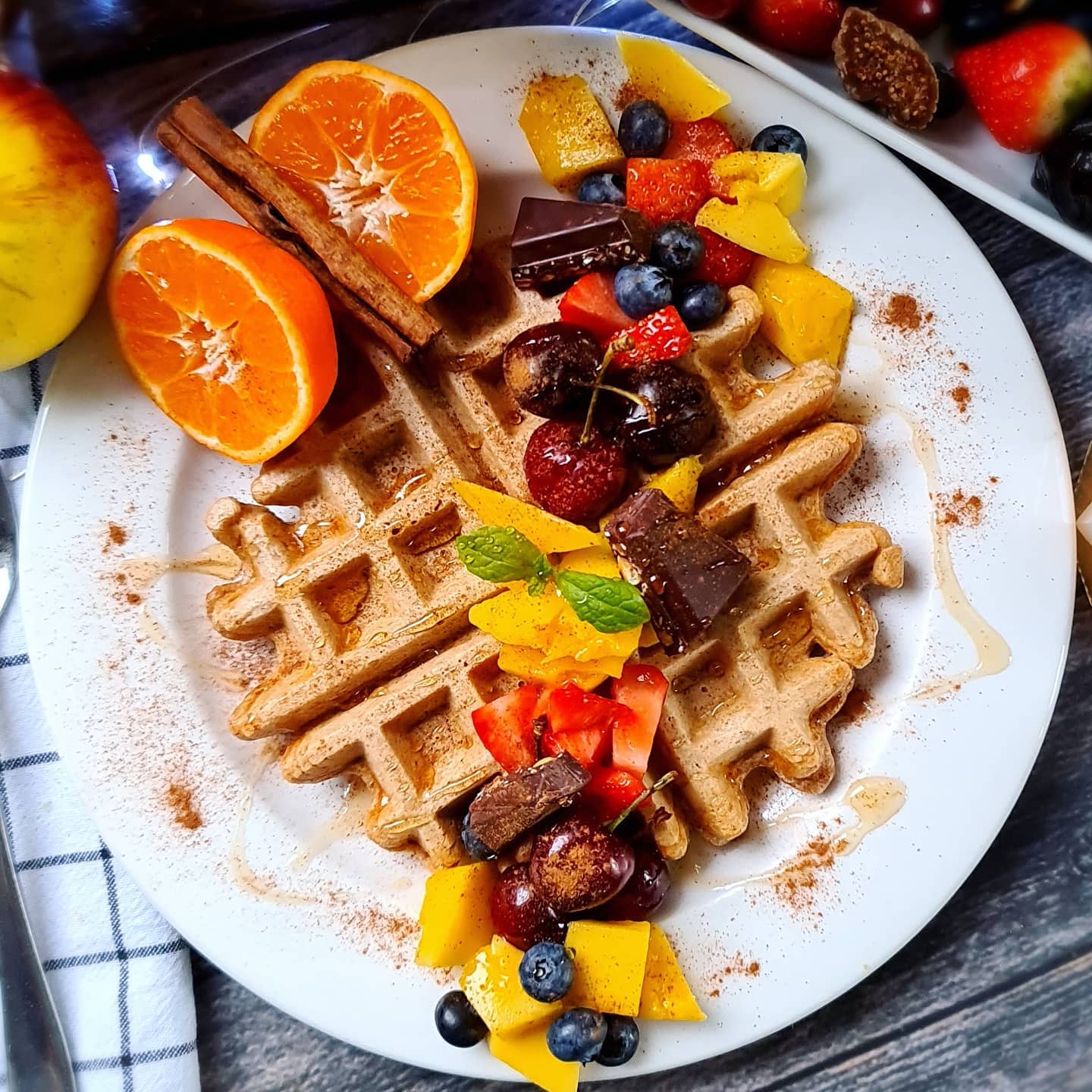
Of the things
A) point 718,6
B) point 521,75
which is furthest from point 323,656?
point 718,6

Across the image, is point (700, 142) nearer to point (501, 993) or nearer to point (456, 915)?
point (456, 915)

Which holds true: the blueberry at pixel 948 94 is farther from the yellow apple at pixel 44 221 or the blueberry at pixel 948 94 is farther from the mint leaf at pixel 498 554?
the yellow apple at pixel 44 221

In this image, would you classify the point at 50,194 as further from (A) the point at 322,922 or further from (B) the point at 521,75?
(A) the point at 322,922

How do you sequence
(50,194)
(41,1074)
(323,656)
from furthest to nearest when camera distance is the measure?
(41,1074)
(323,656)
(50,194)

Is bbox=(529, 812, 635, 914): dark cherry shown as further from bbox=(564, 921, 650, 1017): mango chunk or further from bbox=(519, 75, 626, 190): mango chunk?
bbox=(519, 75, 626, 190): mango chunk

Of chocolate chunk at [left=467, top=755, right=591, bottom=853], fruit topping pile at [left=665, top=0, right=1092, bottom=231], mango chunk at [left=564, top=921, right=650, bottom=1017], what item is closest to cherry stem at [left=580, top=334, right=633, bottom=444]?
chocolate chunk at [left=467, top=755, right=591, bottom=853]

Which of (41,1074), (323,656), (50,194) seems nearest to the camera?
(50,194)
